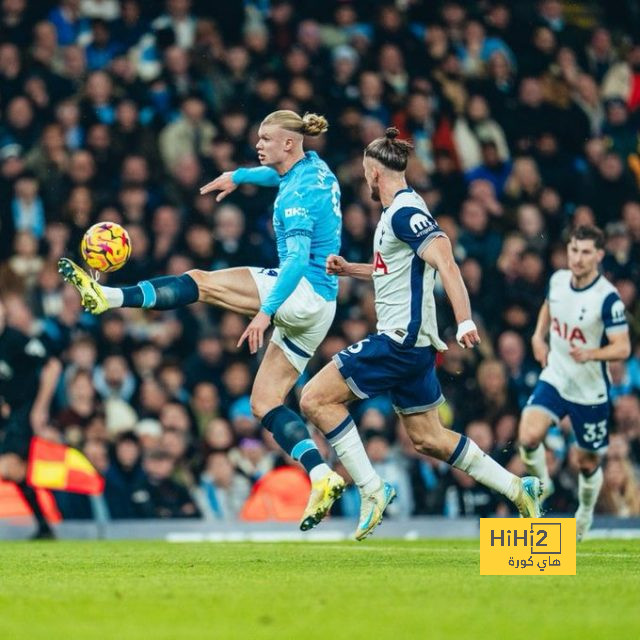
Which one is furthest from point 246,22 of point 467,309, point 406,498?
point 467,309

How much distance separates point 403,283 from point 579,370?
115 inches

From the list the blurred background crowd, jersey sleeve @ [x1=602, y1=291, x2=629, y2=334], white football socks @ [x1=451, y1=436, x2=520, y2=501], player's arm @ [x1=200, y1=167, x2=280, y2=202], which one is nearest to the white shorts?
player's arm @ [x1=200, y1=167, x2=280, y2=202]

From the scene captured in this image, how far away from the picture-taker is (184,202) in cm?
1672

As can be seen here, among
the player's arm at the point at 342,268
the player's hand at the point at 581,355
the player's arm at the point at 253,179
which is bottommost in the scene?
the player's hand at the point at 581,355

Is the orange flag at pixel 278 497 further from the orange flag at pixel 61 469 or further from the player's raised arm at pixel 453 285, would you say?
the player's raised arm at pixel 453 285

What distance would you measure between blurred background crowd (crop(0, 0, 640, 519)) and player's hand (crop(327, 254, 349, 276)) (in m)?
5.01

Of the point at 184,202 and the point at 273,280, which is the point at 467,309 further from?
the point at 184,202

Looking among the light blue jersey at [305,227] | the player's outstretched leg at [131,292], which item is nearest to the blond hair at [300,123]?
the light blue jersey at [305,227]

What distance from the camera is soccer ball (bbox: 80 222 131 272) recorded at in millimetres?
9836

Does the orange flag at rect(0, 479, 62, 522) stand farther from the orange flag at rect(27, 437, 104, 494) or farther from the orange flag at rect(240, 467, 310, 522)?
the orange flag at rect(240, 467, 310, 522)

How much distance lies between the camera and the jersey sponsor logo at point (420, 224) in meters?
9.30

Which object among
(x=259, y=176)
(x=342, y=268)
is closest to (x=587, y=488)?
(x=342, y=268)

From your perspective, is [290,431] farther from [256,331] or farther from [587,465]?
[587,465]

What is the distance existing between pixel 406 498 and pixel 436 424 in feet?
16.0
